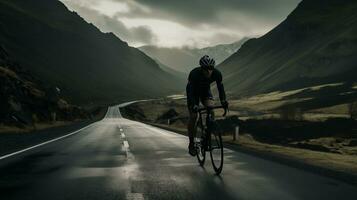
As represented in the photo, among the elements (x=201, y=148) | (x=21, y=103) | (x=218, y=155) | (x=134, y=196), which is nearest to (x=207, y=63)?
(x=218, y=155)

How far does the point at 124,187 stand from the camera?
7.84 metres

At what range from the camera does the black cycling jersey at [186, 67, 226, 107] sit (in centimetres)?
998

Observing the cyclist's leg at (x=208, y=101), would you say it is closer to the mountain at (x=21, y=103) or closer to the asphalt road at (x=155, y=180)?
the asphalt road at (x=155, y=180)

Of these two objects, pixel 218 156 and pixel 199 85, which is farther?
pixel 199 85

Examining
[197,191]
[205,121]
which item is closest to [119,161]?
[205,121]

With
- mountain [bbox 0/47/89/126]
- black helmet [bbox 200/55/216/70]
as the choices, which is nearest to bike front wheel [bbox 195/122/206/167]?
black helmet [bbox 200/55/216/70]

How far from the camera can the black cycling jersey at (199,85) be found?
9977 mm

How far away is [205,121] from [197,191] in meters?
3.17

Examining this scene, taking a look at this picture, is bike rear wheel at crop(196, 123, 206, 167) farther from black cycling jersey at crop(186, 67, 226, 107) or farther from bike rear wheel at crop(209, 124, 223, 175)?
black cycling jersey at crop(186, 67, 226, 107)

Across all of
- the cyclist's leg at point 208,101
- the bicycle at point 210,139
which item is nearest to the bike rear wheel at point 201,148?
the bicycle at point 210,139

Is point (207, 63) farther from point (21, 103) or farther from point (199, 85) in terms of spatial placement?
point (21, 103)

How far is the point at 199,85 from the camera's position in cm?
1017

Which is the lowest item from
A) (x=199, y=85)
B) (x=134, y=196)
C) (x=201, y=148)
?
(x=134, y=196)

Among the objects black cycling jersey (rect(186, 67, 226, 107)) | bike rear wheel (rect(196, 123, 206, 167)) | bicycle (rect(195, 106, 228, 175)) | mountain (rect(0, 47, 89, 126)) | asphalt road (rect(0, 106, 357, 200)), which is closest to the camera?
asphalt road (rect(0, 106, 357, 200))
